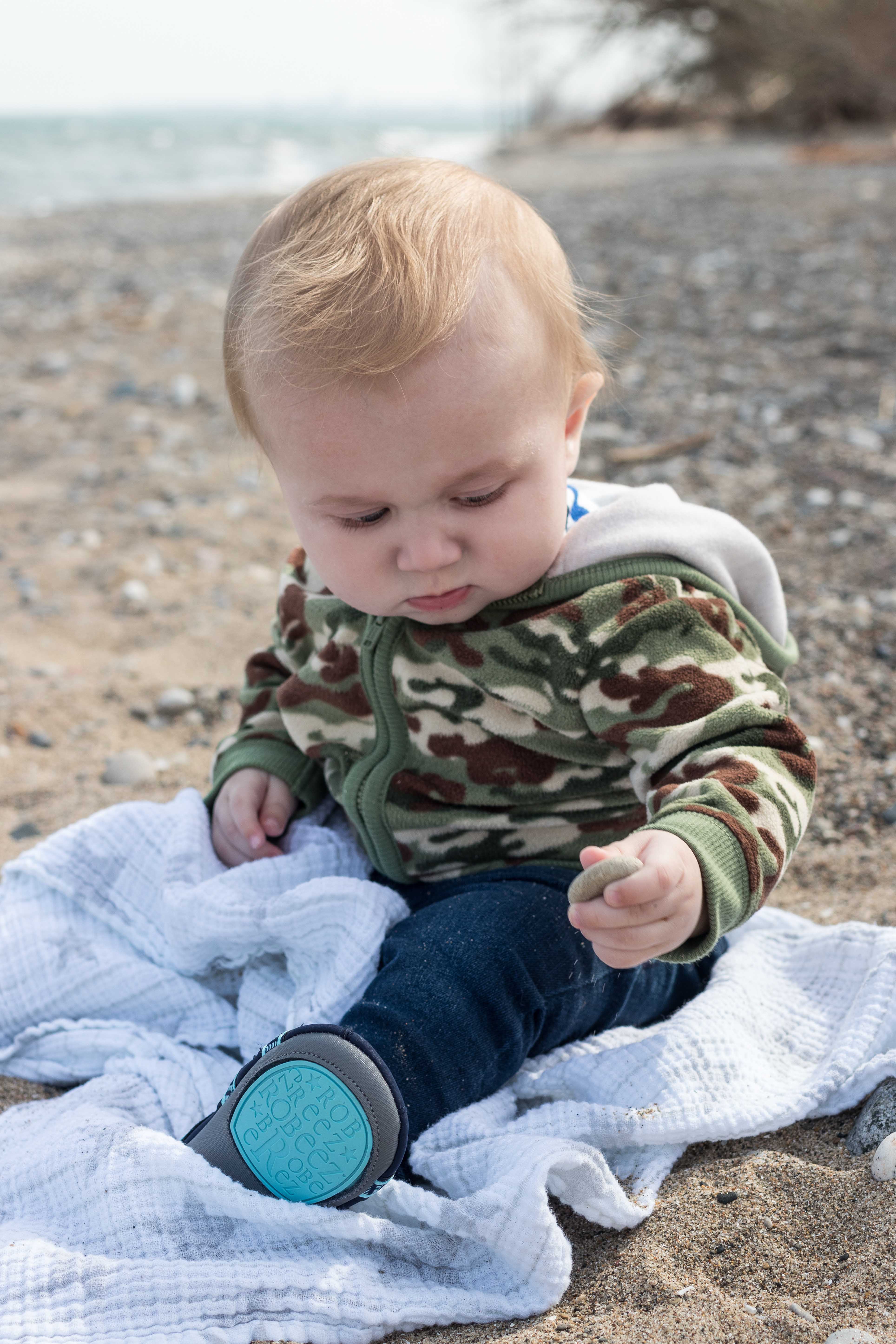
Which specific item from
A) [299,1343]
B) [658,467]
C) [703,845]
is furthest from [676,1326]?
[658,467]

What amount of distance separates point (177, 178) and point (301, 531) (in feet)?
59.8

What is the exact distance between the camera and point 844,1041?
5.98 ft

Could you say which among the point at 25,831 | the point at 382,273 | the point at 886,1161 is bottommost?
the point at 25,831

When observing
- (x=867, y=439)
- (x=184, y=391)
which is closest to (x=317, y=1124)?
(x=867, y=439)

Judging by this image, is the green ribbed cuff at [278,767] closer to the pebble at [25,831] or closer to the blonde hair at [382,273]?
the pebble at [25,831]

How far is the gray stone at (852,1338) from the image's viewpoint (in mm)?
1333

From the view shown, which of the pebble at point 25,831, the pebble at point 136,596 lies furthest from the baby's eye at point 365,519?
the pebble at point 136,596

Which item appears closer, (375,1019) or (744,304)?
(375,1019)

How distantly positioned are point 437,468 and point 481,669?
0.41 metres

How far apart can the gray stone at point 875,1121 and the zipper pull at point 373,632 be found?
1088 mm

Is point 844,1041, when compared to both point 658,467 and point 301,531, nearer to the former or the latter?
point 301,531

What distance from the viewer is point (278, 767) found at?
231cm

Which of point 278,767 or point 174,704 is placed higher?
point 278,767

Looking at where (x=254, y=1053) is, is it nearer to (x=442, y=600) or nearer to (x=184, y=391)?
(x=442, y=600)
